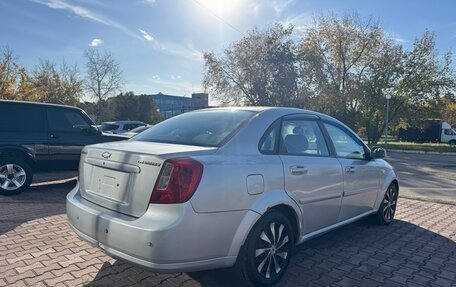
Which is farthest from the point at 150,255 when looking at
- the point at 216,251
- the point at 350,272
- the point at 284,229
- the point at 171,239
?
the point at 350,272

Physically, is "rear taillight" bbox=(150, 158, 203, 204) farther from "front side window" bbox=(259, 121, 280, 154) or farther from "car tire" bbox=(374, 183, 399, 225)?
"car tire" bbox=(374, 183, 399, 225)

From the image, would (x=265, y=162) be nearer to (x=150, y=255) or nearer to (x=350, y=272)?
(x=150, y=255)

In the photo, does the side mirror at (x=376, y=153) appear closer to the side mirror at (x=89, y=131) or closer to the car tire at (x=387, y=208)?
the car tire at (x=387, y=208)

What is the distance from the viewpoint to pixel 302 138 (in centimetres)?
362

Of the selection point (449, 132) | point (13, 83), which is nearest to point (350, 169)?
point (13, 83)

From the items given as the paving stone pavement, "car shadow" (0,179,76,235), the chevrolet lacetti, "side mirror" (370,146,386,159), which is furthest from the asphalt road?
"car shadow" (0,179,76,235)

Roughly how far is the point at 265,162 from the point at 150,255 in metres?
1.23

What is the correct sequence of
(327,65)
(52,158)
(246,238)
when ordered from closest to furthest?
1. (246,238)
2. (52,158)
3. (327,65)

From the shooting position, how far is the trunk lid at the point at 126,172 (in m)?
2.58

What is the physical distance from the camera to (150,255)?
2.41 metres

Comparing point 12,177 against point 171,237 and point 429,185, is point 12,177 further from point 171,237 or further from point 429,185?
point 429,185

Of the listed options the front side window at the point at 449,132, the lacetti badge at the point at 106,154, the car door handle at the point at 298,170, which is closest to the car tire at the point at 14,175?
the lacetti badge at the point at 106,154

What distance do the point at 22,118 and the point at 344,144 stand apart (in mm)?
6031

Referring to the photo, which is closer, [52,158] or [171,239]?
[171,239]
